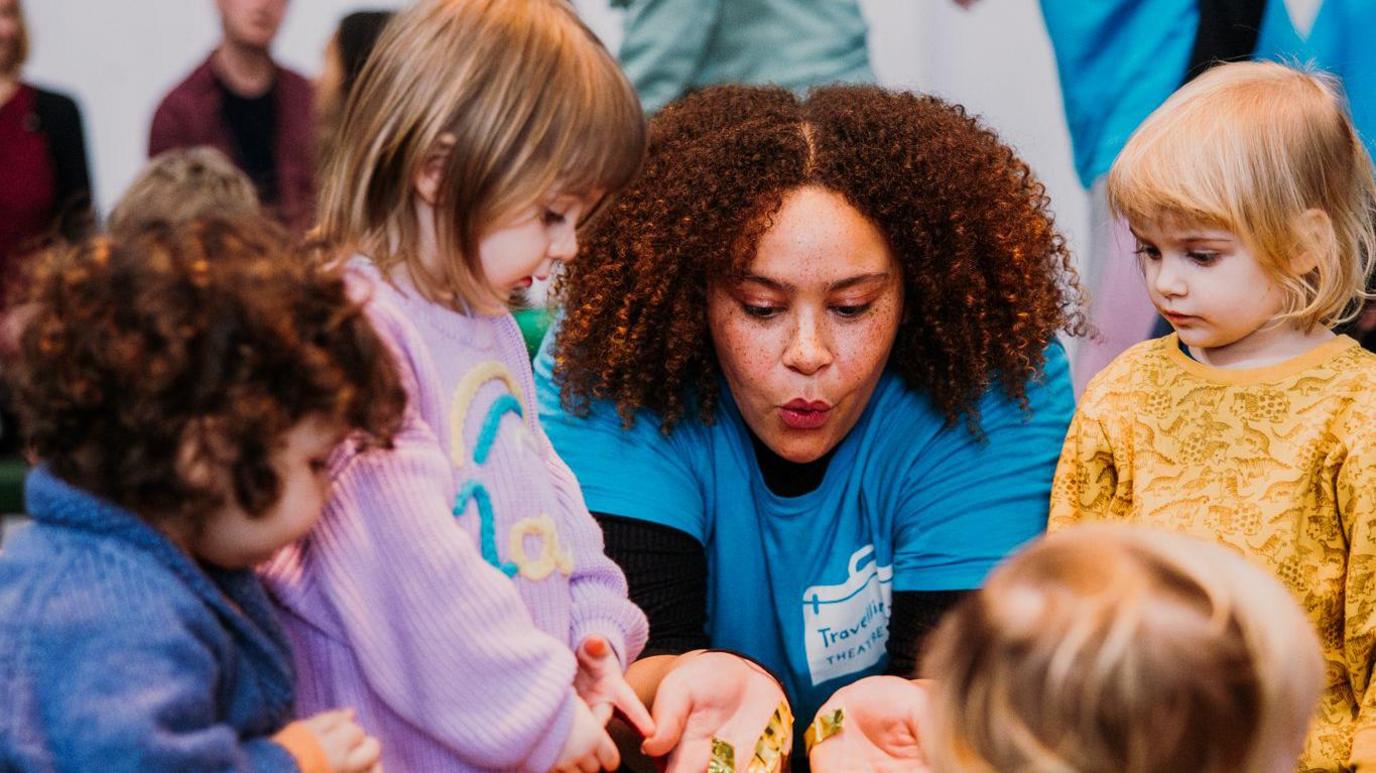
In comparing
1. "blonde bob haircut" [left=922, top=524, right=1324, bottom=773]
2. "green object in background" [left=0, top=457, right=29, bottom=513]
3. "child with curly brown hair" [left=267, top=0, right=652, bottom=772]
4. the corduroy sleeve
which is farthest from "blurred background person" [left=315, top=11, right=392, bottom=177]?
"blonde bob haircut" [left=922, top=524, right=1324, bottom=773]

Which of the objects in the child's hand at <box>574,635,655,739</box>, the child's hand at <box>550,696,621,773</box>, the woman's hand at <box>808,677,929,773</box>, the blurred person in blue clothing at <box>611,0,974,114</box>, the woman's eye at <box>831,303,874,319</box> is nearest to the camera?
the child's hand at <box>550,696,621,773</box>

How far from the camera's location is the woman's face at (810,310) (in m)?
1.91

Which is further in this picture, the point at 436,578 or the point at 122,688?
the point at 436,578

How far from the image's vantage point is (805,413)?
1.97 m

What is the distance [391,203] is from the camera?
1.48m

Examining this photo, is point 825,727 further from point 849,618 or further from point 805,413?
point 805,413

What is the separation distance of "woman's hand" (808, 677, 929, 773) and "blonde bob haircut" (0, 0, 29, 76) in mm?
2316

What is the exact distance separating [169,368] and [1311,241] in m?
1.23

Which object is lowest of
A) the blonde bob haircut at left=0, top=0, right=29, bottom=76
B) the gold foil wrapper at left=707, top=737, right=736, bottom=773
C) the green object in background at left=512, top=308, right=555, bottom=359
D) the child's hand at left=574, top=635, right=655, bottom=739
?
the green object in background at left=512, top=308, right=555, bottom=359

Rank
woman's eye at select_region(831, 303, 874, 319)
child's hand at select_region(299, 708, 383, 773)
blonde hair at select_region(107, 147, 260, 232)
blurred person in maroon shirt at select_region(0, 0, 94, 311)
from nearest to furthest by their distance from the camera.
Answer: child's hand at select_region(299, 708, 383, 773), woman's eye at select_region(831, 303, 874, 319), blonde hair at select_region(107, 147, 260, 232), blurred person in maroon shirt at select_region(0, 0, 94, 311)

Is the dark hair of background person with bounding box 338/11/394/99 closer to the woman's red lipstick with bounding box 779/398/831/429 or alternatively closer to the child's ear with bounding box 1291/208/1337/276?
the woman's red lipstick with bounding box 779/398/831/429

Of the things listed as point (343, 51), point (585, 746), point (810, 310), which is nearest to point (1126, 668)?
point (585, 746)

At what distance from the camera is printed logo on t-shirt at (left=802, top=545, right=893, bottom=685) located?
2.06 metres

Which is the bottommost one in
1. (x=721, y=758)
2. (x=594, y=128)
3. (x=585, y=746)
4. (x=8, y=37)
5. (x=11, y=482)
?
(x=11, y=482)
